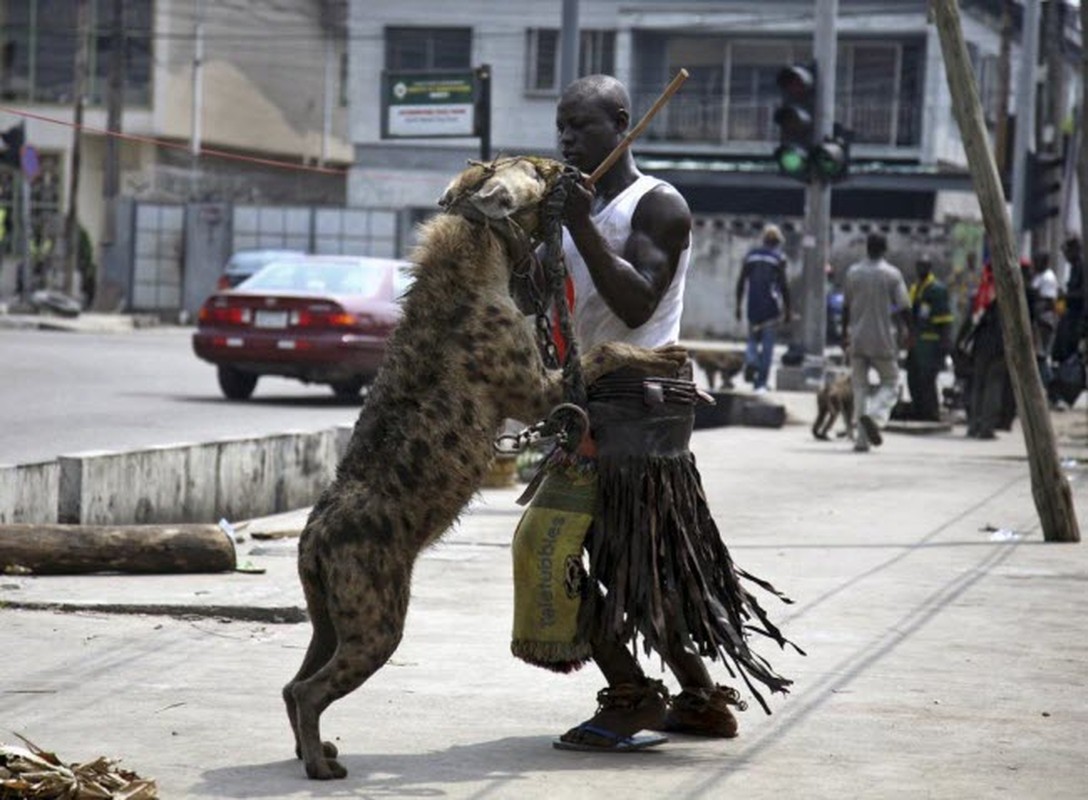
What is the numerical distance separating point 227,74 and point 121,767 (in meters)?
50.1

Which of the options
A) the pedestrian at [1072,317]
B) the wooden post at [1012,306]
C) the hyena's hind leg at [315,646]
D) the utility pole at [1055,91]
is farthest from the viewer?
the utility pole at [1055,91]

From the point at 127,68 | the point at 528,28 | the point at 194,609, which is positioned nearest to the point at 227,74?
the point at 127,68

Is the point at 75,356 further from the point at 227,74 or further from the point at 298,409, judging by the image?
the point at 227,74

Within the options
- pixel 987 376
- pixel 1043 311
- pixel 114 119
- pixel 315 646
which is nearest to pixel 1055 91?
pixel 1043 311

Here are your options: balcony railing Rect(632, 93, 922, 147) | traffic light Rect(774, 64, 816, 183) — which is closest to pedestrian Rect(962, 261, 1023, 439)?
traffic light Rect(774, 64, 816, 183)

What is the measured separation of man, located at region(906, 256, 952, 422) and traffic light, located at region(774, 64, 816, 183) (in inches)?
94.4

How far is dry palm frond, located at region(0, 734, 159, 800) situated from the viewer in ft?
16.4

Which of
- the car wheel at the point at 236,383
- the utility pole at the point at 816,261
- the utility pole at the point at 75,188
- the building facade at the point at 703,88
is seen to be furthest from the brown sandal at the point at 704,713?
the building facade at the point at 703,88

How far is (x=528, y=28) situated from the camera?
4819 centimetres

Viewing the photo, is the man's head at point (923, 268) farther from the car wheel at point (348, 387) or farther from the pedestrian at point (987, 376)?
the car wheel at point (348, 387)

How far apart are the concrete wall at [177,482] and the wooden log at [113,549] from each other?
0.68 meters

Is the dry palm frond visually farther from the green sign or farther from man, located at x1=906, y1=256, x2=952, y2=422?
the green sign

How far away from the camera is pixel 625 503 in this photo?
608cm

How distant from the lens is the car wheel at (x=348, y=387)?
21.1 meters
